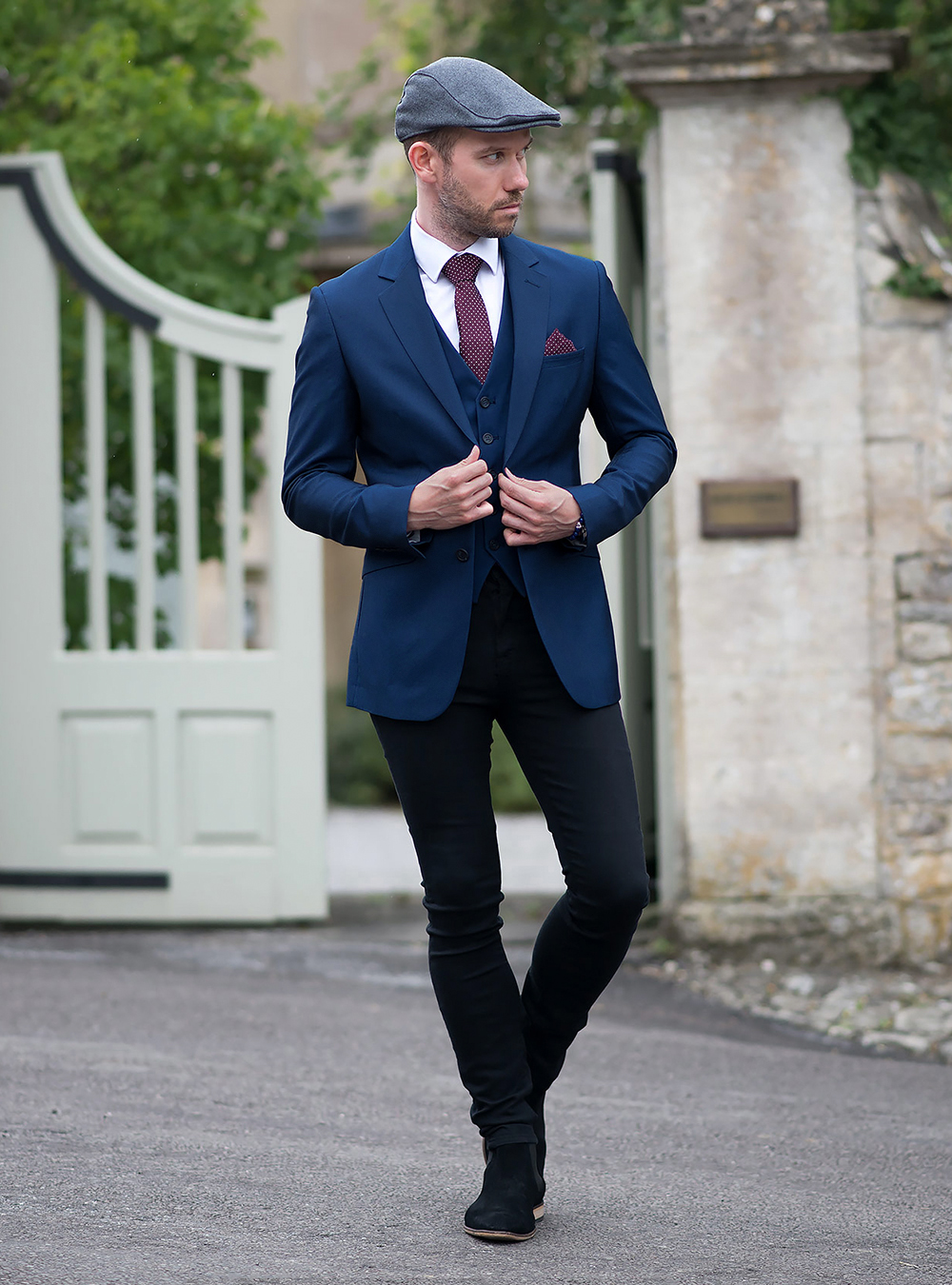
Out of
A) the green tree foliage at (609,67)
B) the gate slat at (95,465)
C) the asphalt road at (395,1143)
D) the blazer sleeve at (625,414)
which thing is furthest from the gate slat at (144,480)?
the blazer sleeve at (625,414)

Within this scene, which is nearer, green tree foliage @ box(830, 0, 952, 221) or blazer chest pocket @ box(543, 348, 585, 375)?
blazer chest pocket @ box(543, 348, 585, 375)

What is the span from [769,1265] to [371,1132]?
42.1 inches

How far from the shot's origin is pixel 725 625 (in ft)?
17.2

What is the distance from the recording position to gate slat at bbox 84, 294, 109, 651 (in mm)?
5867

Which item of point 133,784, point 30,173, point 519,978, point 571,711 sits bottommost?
point 519,978

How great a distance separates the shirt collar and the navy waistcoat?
0.11 metres

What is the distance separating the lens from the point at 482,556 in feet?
8.64

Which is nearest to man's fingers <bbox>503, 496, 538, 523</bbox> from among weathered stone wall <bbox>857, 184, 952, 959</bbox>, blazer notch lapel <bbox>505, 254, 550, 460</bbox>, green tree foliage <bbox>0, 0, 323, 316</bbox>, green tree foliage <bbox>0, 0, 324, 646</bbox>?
blazer notch lapel <bbox>505, 254, 550, 460</bbox>

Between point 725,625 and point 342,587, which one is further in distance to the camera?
point 342,587

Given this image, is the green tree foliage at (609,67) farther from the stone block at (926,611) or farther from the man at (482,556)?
the man at (482,556)

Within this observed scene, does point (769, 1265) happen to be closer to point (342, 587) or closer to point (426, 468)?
point (426, 468)

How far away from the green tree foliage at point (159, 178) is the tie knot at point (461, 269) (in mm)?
3934

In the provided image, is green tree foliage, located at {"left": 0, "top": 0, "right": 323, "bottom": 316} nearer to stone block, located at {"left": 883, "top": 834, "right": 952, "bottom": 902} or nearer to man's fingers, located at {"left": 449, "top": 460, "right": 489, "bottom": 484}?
stone block, located at {"left": 883, "top": 834, "right": 952, "bottom": 902}

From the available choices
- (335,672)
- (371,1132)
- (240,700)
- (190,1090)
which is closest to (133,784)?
(240,700)
